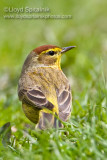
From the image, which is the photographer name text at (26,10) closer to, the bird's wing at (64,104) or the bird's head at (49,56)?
the bird's head at (49,56)

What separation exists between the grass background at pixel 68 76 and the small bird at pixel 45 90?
0.72 ft

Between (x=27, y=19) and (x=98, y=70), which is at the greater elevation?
(x=27, y=19)

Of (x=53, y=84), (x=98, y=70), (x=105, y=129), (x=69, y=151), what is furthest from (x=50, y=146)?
(x=98, y=70)

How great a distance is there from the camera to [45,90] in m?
6.41

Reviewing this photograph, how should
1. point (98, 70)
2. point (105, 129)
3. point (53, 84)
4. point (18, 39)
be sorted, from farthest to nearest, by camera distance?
point (18, 39), point (98, 70), point (53, 84), point (105, 129)

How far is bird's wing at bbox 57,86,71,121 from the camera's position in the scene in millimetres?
6000

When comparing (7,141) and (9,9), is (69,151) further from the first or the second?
(9,9)

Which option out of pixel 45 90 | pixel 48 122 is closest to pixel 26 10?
pixel 45 90

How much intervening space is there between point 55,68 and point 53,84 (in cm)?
93

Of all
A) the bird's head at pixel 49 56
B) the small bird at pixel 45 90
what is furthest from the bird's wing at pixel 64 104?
the bird's head at pixel 49 56

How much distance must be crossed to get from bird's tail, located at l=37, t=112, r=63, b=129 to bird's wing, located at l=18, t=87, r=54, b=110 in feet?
0.76

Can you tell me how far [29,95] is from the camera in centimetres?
643

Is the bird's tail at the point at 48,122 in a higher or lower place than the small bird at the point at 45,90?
lower

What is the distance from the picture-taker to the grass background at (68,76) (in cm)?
495
